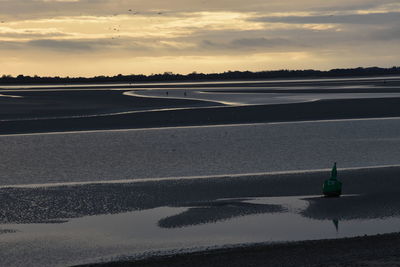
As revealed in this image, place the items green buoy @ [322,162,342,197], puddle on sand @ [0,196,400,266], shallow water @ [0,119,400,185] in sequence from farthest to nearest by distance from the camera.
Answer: shallow water @ [0,119,400,185], green buoy @ [322,162,342,197], puddle on sand @ [0,196,400,266]

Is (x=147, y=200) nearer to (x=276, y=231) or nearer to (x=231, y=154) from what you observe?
(x=276, y=231)

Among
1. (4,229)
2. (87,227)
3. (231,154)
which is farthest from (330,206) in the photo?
(231,154)

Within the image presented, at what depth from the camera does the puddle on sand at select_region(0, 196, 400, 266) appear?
12.8 meters

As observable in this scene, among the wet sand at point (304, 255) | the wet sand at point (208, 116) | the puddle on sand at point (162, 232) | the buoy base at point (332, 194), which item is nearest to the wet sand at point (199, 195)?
the buoy base at point (332, 194)

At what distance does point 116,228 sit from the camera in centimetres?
1451

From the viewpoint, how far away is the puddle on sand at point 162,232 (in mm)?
12758

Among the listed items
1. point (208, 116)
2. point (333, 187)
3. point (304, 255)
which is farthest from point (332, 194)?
point (208, 116)

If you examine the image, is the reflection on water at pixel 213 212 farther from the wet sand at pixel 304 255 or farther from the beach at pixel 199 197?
the wet sand at pixel 304 255

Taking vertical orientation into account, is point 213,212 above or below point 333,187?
below

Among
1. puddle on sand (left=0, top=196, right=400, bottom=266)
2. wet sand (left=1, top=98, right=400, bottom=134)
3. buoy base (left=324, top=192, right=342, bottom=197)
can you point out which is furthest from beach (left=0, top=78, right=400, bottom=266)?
wet sand (left=1, top=98, right=400, bottom=134)

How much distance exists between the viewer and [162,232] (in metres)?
14.2

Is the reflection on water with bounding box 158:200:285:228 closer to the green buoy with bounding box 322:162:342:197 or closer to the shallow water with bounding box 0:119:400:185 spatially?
the green buoy with bounding box 322:162:342:197

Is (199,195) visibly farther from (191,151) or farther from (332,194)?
(191,151)

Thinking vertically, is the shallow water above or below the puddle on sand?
below
